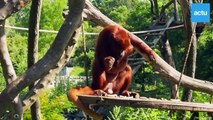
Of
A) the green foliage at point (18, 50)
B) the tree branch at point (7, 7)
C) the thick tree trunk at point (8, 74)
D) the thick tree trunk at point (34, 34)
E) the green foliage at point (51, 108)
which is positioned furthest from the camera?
the green foliage at point (18, 50)

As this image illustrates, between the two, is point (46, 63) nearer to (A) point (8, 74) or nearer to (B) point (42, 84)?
(A) point (8, 74)

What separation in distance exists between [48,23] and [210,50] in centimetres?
913

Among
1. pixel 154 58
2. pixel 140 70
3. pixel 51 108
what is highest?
pixel 154 58

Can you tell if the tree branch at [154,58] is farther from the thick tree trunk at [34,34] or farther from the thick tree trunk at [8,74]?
the thick tree trunk at [8,74]

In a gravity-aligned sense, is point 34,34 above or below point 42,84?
above

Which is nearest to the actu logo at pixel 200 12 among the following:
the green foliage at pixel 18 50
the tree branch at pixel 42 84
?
the tree branch at pixel 42 84

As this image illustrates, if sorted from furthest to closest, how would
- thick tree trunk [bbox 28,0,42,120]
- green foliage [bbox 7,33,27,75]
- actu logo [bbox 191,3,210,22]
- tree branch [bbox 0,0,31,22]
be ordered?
green foliage [bbox 7,33,27,75], thick tree trunk [bbox 28,0,42,120], actu logo [bbox 191,3,210,22], tree branch [bbox 0,0,31,22]

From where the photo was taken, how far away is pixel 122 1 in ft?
103

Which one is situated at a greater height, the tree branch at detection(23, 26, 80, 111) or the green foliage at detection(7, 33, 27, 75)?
the tree branch at detection(23, 26, 80, 111)

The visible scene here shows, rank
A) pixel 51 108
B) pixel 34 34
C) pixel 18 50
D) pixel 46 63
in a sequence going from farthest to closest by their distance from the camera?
pixel 18 50
pixel 51 108
pixel 34 34
pixel 46 63

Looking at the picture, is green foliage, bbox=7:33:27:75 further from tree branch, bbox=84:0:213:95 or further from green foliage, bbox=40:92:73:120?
tree branch, bbox=84:0:213:95

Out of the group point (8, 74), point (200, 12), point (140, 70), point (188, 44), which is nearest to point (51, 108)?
point (188, 44)

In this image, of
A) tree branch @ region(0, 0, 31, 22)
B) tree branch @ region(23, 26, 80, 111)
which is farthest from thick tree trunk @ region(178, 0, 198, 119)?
tree branch @ region(0, 0, 31, 22)

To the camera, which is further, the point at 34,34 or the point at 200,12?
Answer: the point at 34,34
